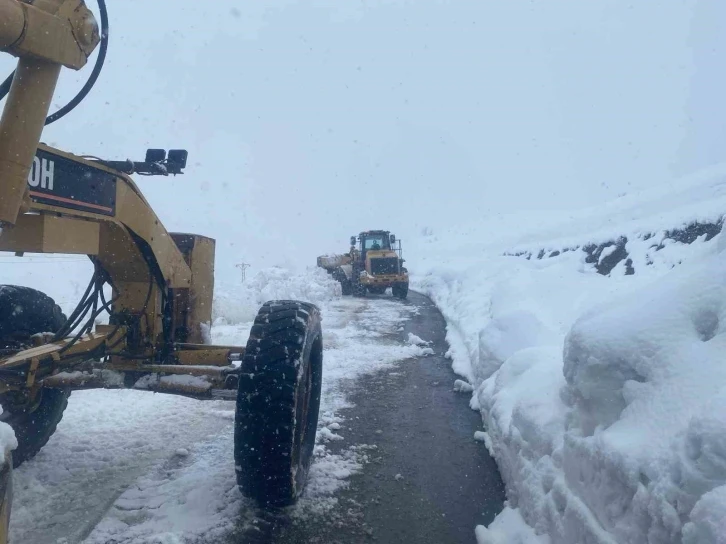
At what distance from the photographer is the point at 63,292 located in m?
14.0

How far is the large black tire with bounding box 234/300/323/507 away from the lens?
10.3 feet

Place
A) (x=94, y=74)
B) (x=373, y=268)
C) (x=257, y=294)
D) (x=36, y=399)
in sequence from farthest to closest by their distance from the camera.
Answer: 1. (x=373, y=268)
2. (x=257, y=294)
3. (x=36, y=399)
4. (x=94, y=74)

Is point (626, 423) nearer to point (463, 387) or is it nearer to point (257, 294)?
point (463, 387)

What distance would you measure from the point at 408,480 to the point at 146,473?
185 cm

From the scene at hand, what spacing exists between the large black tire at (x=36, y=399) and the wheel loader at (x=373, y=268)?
1529 cm

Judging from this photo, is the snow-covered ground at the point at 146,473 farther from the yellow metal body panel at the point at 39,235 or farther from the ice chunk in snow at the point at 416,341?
the ice chunk in snow at the point at 416,341

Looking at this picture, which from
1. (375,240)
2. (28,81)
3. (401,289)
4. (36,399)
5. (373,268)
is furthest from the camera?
(375,240)

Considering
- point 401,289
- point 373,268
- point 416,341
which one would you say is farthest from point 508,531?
point 373,268

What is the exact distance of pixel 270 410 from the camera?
3.14m

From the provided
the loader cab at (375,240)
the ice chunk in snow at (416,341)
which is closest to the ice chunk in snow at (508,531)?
the ice chunk in snow at (416,341)

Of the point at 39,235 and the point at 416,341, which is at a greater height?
the point at 39,235

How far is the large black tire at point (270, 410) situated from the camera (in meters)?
3.14

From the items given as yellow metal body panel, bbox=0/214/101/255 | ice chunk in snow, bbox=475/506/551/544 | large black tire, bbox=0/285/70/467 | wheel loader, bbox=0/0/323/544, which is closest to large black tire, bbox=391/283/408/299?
wheel loader, bbox=0/0/323/544

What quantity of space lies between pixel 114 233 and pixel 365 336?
676 cm
